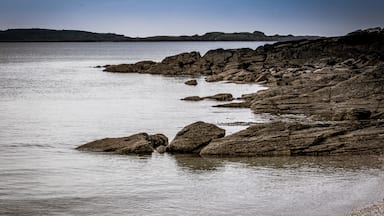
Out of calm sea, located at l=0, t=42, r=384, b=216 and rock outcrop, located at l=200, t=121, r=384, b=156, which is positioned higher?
rock outcrop, located at l=200, t=121, r=384, b=156

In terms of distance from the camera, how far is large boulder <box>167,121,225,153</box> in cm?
3064

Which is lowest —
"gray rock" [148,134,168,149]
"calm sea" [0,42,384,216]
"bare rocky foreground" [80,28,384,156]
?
"calm sea" [0,42,384,216]

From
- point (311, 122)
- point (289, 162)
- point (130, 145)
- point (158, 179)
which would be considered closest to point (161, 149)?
point (130, 145)

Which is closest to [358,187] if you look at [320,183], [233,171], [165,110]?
[320,183]

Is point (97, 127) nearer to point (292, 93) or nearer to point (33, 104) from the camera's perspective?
point (292, 93)

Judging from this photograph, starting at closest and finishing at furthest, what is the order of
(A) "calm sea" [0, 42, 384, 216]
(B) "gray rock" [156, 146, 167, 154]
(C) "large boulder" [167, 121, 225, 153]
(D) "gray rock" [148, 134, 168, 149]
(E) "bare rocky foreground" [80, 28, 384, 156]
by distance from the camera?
(A) "calm sea" [0, 42, 384, 216] < (E) "bare rocky foreground" [80, 28, 384, 156] < (C) "large boulder" [167, 121, 225, 153] < (B) "gray rock" [156, 146, 167, 154] < (D) "gray rock" [148, 134, 168, 149]

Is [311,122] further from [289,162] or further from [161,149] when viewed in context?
[161,149]

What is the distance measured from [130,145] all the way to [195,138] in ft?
10.1

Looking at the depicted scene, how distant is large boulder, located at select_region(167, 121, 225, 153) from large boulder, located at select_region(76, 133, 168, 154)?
118cm

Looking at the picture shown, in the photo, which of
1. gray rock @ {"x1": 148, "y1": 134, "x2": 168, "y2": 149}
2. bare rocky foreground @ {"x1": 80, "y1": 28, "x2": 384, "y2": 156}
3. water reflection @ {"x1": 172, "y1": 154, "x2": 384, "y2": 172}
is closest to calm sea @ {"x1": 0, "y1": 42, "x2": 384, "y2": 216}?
water reflection @ {"x1": 172, "y1": 154, "x2": 384, "y2": 172}

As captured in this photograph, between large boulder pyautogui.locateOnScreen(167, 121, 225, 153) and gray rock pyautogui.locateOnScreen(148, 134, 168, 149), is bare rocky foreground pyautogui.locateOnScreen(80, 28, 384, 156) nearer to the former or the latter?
large boulder pyautogui.locateOnScreen(167, 121, 225, 153)

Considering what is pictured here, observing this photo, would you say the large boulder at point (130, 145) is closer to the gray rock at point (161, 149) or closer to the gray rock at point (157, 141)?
the gray rock at point (157, 141)

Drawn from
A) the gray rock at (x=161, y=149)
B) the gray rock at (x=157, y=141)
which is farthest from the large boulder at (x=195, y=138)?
the gray rock at (x=157, y=141)

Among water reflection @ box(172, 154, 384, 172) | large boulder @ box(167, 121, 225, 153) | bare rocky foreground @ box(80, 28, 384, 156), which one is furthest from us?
large boulder @ box(167, 121, 225, 153)
